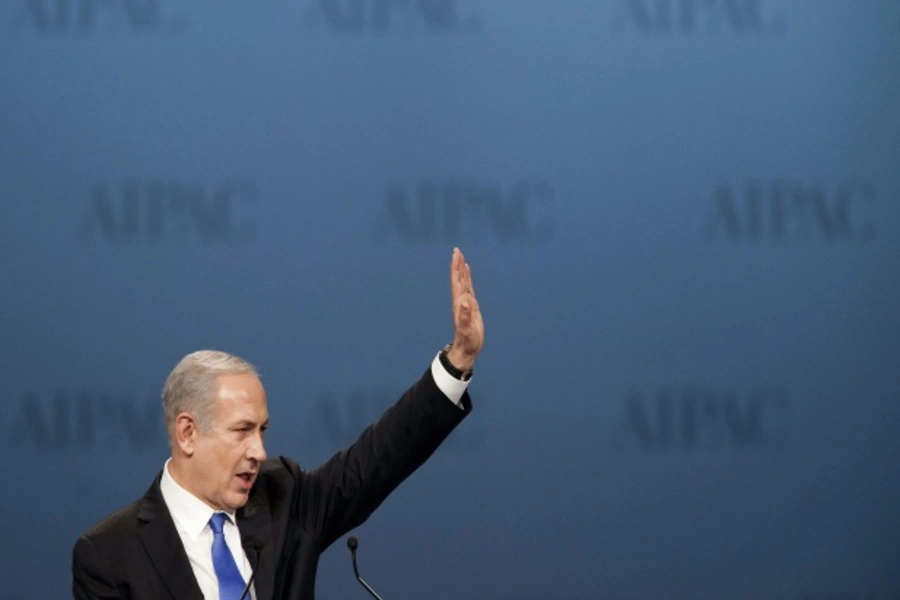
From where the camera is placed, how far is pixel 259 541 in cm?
263

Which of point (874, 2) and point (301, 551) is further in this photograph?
point (874, 2)

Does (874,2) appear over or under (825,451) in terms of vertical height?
over

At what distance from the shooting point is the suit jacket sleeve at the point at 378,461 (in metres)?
2.66

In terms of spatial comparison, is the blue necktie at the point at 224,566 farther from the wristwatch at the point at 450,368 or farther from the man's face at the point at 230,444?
the wristwatch at the point at 450,368

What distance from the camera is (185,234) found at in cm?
371

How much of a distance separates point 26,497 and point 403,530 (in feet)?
3.21

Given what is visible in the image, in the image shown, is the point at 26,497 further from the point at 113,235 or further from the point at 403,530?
the point at 403,530

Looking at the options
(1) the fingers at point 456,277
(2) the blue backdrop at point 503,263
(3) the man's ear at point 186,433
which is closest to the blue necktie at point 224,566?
(3) the man's ear at point 186,433

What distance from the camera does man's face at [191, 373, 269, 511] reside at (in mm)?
2586

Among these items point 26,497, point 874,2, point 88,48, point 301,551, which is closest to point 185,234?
point 88,48

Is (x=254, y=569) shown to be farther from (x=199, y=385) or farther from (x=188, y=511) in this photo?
(x=199, y=385)

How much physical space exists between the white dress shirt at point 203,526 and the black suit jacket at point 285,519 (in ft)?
0.06

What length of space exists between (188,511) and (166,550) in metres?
0.10

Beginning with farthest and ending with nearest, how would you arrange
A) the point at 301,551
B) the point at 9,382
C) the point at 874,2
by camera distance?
the point at 874,2 → the point at 9,382 → the point at 301,551
